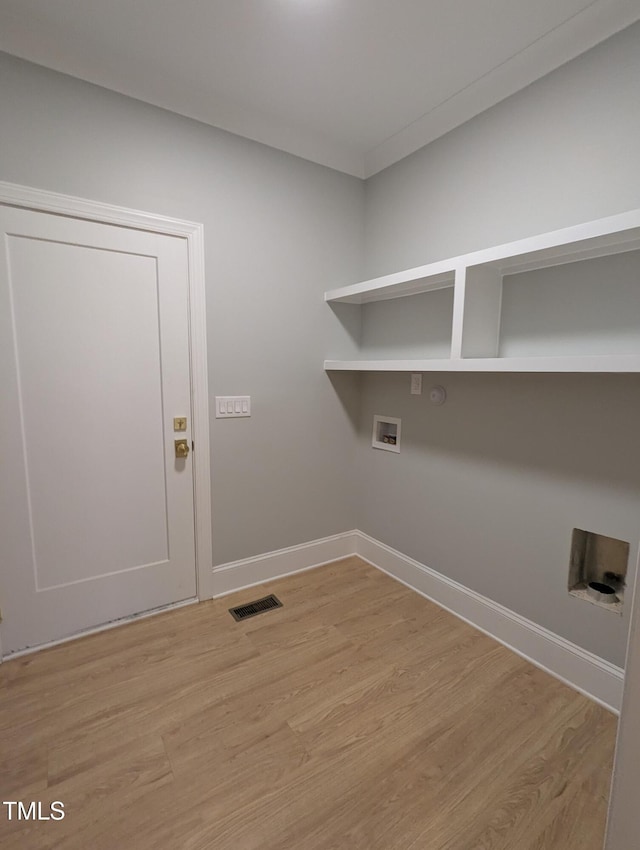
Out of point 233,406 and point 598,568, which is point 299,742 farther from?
point 233,406

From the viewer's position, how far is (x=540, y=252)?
1.52 metres

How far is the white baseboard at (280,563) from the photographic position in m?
2.39

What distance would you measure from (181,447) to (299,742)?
1436mm

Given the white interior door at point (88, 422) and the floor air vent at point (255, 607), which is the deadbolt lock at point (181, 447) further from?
the floor air vent at point (255, 607)

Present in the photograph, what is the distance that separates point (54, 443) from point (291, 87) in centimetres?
206

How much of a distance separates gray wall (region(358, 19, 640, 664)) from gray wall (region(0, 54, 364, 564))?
453mm

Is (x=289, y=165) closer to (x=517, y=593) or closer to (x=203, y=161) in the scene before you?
(x=203, y=161)

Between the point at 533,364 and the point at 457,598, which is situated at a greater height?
the point at 533,364

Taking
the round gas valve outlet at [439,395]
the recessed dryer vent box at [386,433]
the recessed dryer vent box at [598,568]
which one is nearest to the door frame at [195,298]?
the recessed dryer vent box at [386,433]

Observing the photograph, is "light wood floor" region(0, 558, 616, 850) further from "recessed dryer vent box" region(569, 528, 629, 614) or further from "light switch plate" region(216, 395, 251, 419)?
"light switch plate" region(216, 395, 251, 419)

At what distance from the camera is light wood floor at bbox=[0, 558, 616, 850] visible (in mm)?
1178

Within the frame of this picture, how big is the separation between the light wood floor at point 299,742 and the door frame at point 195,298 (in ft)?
1.32

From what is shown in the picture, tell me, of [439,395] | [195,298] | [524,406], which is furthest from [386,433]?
[195,298]

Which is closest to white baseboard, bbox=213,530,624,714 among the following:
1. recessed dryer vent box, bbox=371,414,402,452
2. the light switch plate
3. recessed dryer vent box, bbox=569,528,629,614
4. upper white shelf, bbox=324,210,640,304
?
recessed dryer vent box, bbox=569,528,629,614
